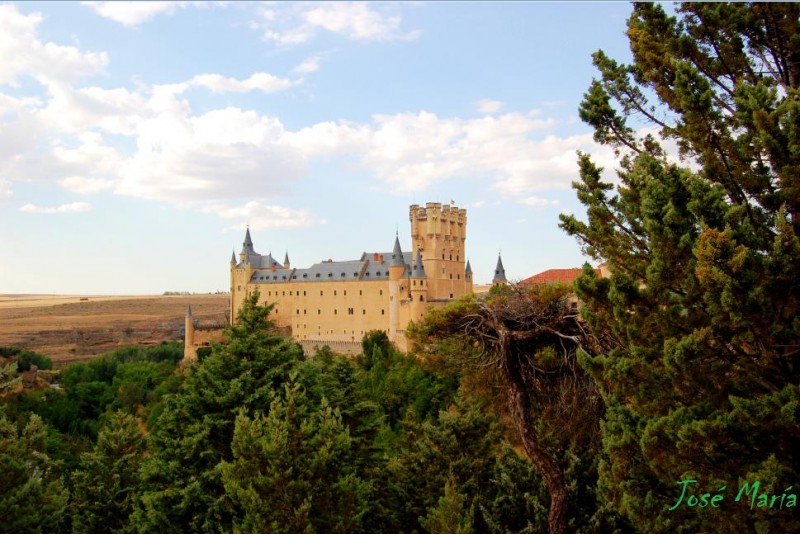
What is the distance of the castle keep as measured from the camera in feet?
189

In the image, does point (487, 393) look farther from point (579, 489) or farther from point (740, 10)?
point (740, 10)

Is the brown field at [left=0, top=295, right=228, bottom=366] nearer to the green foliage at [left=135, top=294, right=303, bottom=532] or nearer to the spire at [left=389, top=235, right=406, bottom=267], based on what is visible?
the spire at [left=389, top=235, right=406, bottom=267]

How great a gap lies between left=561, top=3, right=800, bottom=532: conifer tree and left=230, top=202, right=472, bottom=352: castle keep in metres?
42.8

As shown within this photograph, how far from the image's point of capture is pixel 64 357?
256 ft

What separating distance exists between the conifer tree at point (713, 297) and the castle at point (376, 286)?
4367 cm

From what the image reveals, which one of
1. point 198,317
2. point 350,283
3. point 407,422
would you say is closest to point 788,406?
point 407,422

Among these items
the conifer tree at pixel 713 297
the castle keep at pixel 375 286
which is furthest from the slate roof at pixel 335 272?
the conifer tree at pixel 713 297

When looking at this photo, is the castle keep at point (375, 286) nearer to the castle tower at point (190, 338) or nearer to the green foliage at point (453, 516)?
the castle tower at point (190, 338)

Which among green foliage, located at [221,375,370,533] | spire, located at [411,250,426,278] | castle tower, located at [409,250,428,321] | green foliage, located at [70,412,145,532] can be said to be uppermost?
spire, located at [411,250,426,278]

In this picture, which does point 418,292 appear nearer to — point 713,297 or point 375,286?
point 375,286

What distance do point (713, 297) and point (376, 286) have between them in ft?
177

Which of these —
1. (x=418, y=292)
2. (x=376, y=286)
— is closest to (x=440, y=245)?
(x=418, y=292)

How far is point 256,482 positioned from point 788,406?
8292 mm

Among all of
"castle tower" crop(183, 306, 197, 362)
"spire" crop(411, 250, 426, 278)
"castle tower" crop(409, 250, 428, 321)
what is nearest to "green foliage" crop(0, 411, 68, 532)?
"castle tower" crop(409, 250, 428, 321)
